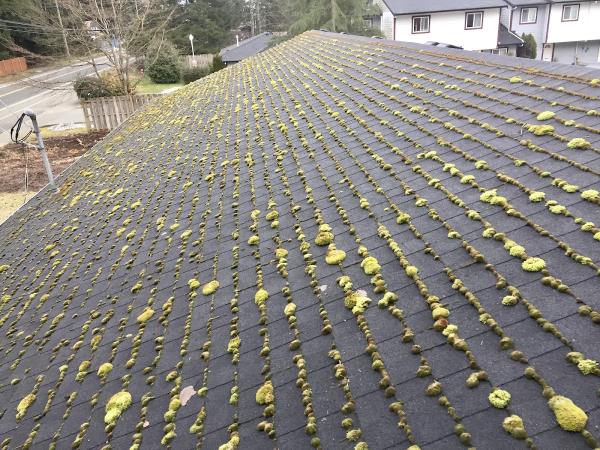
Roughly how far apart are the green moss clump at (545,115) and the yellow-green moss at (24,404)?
214 inches

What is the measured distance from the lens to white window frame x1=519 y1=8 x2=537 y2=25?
42.4m

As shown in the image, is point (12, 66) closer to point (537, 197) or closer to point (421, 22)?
point (421, 22)

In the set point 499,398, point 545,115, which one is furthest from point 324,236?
point 545,115

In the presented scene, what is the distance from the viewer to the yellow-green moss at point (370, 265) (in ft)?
11.9

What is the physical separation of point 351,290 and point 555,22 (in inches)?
1904

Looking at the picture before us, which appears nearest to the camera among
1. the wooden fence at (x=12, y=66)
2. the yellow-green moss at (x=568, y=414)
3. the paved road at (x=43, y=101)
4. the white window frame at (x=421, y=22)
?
the yellow-green moss at (x=568, y=414)

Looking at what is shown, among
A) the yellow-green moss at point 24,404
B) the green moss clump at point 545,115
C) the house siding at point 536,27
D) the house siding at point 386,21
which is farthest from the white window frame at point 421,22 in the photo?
the yellow-green moss at point 24,404

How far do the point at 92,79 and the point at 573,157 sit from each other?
112 feet

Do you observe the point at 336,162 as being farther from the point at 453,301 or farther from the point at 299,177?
the point at 453,301

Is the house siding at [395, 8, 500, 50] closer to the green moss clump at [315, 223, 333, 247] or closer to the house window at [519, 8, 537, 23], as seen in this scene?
the house window at [519, 8, 537, 23]

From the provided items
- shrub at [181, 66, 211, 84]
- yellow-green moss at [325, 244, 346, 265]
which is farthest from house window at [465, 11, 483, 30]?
yellow-green moss at [325, 244, 346, 265]

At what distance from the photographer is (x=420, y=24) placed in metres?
37.7

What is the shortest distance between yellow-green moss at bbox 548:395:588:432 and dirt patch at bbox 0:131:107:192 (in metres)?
24.0

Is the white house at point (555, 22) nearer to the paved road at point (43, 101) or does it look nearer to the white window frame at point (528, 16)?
the white window frame at point (528, 16)
